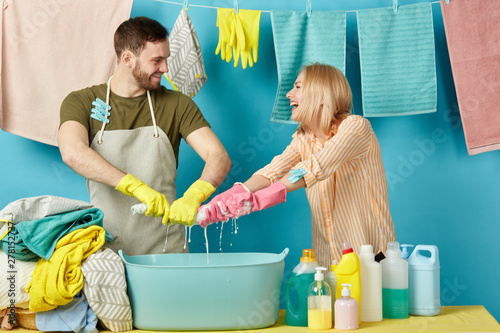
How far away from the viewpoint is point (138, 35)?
1.88 m

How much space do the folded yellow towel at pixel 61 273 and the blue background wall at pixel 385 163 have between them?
3.41 ft

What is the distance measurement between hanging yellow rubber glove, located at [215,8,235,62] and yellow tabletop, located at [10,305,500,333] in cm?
112

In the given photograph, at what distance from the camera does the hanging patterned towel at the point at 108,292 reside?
4.08 feet

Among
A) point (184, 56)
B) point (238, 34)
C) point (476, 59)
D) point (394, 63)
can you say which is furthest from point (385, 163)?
point (184, 56)

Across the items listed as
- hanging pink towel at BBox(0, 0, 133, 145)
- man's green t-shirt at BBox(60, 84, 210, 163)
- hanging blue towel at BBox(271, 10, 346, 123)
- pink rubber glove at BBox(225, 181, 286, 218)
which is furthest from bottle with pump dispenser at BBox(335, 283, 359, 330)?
hanging pink towel at BBox(0, 0, 133, 145)

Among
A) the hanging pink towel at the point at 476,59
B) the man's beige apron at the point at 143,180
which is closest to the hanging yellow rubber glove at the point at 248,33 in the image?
the man's beige apron at the point at 143,180

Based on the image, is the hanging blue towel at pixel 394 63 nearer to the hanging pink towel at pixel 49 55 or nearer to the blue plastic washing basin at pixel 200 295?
the hanging pink towel at pixel 49 55

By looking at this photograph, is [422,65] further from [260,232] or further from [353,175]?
[260,232]

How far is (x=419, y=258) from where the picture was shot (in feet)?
4.71

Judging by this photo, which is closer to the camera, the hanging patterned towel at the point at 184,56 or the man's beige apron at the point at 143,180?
the man's beige apron at the point at 143,180

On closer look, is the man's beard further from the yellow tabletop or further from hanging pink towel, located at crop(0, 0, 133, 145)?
the yellow tabletop

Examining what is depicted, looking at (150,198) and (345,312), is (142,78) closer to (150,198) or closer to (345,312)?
(150,198)

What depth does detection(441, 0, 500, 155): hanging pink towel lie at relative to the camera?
2160mm

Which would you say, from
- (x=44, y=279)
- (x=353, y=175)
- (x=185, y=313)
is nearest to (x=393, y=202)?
(x=353, y=175)
